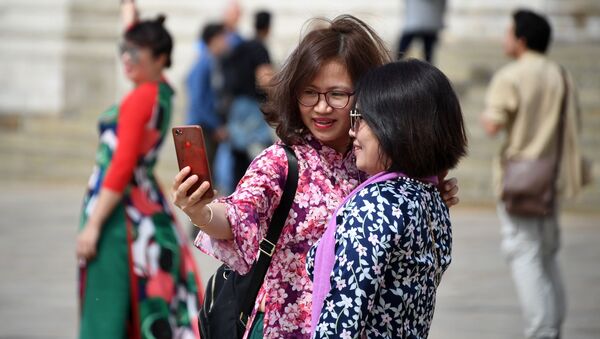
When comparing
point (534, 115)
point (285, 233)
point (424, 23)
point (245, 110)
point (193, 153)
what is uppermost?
point (193, 153)

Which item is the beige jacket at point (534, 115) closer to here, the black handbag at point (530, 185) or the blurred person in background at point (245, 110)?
the black handbag at point (530, 185)

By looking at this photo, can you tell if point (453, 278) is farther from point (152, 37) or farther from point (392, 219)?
point (392, 219)

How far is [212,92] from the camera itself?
11.5 metres

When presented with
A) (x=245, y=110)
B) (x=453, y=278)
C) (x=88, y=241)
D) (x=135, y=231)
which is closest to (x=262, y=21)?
(x=245, y=110)

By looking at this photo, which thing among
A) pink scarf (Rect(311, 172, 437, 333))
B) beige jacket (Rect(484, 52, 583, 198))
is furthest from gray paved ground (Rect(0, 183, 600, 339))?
pink scarf (Rect(311, 172, 437, 333))

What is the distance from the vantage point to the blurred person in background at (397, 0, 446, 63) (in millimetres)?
14562

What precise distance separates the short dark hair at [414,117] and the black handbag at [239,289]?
1.15 ft

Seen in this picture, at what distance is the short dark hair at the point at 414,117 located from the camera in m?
3.08

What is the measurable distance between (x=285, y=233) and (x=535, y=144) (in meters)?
3.81

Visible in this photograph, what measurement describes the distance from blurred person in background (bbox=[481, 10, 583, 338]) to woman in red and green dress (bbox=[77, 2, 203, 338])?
1.96m

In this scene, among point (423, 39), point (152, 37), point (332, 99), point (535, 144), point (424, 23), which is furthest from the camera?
point (423, 39)

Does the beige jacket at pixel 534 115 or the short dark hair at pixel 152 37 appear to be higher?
the short dark hair at pixel 152 37

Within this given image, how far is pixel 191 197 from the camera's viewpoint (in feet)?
10.2

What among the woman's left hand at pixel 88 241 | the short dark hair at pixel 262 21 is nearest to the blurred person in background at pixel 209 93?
the short dark hair at pixel 262 21
